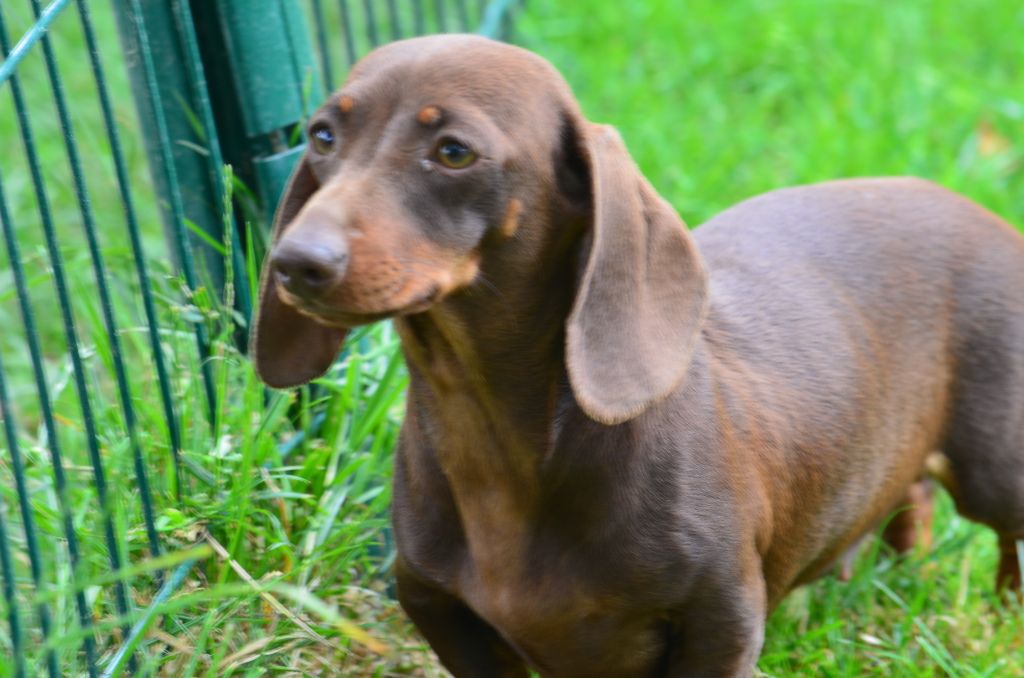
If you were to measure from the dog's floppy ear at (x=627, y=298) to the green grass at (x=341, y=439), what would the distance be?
545 mm

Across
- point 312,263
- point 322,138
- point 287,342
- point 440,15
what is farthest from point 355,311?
point 440,15

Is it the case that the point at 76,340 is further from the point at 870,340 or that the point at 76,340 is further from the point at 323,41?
the point at 323,41

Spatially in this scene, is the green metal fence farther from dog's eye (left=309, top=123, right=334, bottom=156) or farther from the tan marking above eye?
the tan marking above eye

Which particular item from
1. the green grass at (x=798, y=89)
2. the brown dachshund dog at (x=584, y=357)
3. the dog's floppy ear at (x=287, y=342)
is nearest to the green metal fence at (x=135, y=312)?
the dog's floppy ear at (x=287, y=342)

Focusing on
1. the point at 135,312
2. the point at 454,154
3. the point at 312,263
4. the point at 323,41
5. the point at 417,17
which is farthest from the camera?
the point at 417,17

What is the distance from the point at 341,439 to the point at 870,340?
1097 mm

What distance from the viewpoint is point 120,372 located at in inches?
107

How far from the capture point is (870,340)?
→ 3016 mm

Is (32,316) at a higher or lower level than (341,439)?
higher

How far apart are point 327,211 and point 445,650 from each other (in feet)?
3.19

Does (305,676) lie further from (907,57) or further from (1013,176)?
(907,57)

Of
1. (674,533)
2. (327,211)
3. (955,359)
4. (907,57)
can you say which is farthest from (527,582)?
(907,57)

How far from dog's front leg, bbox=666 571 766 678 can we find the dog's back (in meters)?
0.24

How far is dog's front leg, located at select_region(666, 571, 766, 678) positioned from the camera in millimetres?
2541
